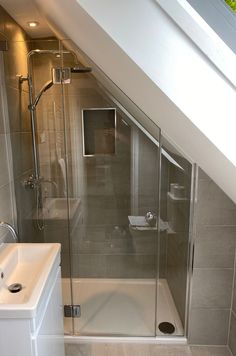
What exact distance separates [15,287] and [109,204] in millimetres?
1388

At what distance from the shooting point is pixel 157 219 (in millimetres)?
2441

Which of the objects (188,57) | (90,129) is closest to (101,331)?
(90,129)

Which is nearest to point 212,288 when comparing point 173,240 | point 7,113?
point 173,240

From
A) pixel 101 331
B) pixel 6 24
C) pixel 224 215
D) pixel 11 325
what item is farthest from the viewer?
pixel 101 331

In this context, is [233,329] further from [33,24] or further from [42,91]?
[33,24]

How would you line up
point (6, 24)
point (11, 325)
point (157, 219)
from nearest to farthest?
point (11, 325) < point (6, 24) < point (157, 219)

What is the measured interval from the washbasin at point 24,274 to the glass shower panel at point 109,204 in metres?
0.99

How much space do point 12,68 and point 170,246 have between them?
2051mm

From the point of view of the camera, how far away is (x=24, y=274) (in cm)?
153

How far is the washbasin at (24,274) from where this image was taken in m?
1.05

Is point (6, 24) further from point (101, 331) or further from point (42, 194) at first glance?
point (101, 331)

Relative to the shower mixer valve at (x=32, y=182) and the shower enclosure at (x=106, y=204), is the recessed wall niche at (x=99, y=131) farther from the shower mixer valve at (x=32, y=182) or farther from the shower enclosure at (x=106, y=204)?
the shower mixer valve at (x=32, y=182)

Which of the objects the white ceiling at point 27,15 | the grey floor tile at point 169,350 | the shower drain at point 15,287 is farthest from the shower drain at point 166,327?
the white ceiling at point 27,15

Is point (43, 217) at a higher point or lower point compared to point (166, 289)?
higher
